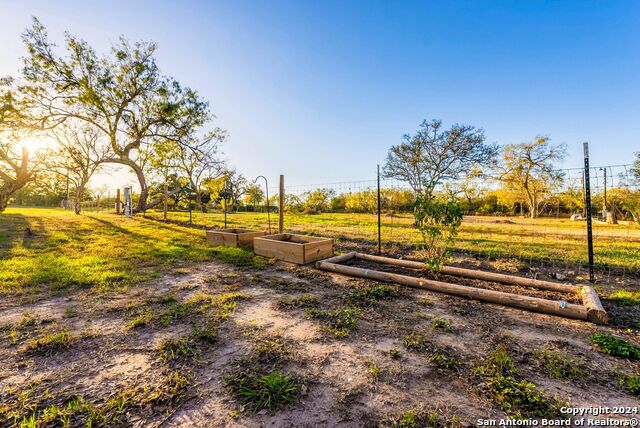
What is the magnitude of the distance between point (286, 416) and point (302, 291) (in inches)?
89.4

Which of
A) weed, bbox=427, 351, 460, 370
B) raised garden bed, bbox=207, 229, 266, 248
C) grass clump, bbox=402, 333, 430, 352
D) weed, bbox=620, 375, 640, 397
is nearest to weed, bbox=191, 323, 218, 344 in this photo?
grass clump, bbox=402, 333, 430, 352

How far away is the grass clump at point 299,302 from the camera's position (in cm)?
330

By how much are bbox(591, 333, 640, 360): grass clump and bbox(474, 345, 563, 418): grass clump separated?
1013 mm

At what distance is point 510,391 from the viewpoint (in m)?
1.78

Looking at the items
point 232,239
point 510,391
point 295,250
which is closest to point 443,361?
point 510,391

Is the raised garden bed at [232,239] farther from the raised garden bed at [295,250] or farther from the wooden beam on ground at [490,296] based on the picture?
the wooden beam on ground at [490,296]

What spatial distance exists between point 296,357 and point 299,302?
3.98ft

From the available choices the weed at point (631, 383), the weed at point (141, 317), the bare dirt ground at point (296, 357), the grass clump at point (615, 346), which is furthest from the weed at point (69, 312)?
the grass clump at point (615, 346)

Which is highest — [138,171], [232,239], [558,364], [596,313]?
[138,171]

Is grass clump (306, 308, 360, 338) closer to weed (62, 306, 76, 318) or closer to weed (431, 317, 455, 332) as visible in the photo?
weed (431, 317, 455, 332)

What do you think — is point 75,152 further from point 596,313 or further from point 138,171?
point 596,313

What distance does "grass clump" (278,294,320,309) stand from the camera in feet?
10.8

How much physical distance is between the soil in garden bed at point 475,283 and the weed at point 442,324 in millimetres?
1476

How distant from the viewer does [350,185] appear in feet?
30.1
